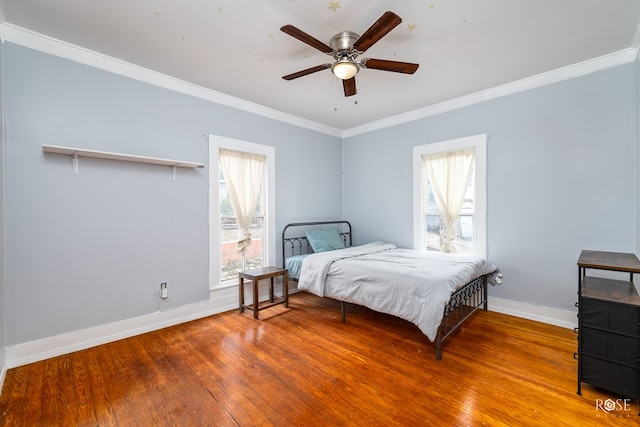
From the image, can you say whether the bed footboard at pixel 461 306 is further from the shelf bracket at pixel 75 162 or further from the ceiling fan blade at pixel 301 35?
the shelf bracket at pixel 75 162

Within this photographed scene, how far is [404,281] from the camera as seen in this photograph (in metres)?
2.63

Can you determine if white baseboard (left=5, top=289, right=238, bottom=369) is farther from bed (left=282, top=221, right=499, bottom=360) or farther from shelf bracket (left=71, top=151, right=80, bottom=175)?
shelf bracket (left=71, top=151, right=80, bottom=175)

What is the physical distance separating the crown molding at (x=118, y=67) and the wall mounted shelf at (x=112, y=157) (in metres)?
0.86

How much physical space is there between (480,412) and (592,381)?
84cm

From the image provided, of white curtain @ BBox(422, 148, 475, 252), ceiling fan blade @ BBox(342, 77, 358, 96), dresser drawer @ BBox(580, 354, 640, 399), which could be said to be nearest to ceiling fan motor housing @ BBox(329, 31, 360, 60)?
ceiling fan blade @ BBox(342, 77, 358, 96)

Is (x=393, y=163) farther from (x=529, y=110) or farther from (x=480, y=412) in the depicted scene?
(x=480, y=412)

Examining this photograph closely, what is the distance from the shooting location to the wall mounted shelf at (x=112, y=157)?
2418 millimetres

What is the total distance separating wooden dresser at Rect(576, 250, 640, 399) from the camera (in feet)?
5.82

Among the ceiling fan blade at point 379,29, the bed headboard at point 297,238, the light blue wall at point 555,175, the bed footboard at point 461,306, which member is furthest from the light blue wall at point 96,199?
the light blue wall at point 555,175

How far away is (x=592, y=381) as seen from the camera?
74.9 inches

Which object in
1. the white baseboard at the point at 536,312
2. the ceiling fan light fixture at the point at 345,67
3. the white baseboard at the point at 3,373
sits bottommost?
the white baseboard at the point at 3,373

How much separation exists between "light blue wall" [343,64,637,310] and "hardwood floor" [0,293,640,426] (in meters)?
0.70

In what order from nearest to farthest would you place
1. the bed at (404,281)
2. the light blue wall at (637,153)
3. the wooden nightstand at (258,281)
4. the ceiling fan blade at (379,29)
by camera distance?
the ceiling fan blade at (379,29) < the bed at (404,281) < the light blue wall at (637,153) < the wooden nightstand at (258,281)

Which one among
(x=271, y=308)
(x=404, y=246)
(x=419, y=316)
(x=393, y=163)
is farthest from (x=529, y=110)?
(x=271, y=308)
